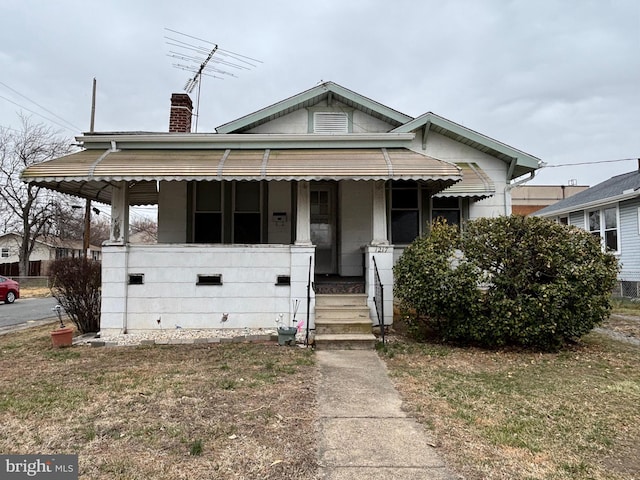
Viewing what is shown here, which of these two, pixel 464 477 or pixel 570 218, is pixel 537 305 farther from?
pixel 570 218

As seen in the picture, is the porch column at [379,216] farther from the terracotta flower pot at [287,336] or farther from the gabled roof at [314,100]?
the gabled roof at [314,100]

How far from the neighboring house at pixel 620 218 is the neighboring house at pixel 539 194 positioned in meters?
23.1

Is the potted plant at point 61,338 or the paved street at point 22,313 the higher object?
the potted plant at point 61,338

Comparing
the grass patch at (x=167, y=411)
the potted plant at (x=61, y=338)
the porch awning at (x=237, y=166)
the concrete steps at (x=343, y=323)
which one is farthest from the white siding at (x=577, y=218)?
the potted plant at (x=61, y=338)

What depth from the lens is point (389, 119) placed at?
1111 centimetres

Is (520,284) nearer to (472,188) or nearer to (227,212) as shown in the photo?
(472,188)

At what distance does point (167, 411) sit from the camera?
4176 millimetres

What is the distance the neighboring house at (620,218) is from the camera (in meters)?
14.2

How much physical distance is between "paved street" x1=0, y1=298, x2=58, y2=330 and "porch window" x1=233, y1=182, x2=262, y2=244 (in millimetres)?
7331

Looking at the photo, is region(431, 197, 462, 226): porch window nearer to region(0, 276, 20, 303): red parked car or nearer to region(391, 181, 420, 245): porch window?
region(391, 181, 420, 245): porch window

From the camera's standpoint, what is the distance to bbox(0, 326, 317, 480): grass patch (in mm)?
3143

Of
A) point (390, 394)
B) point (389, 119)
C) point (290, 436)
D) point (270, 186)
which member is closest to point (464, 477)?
point (290, 436)

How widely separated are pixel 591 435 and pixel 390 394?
198cm

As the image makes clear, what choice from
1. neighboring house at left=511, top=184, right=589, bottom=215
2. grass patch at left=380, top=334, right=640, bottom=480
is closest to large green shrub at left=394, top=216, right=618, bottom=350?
grass patch at left=380, top=334, right=640, bottom=480
